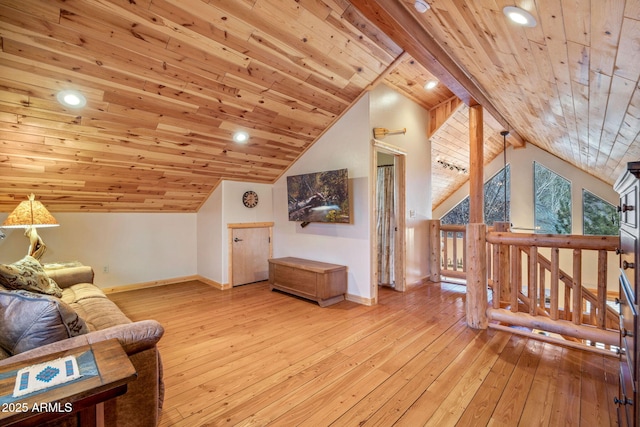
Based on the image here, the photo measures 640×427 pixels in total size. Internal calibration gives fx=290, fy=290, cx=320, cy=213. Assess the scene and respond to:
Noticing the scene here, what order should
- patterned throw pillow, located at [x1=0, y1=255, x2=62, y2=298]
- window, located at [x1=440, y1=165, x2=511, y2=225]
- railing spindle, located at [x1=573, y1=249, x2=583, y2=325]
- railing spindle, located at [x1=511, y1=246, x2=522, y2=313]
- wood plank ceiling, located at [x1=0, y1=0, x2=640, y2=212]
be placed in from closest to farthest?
1. wood plank ceiling, located at [x1=0, y1=0, x2=640, y2=212]
2. patterned throw pillow, located at [x1=0, y1=255, x2=62, y2=298]
3. railing spindle, located at [x1=573, y1=249, x2=583, y2=325]
4. railing spindle, located at [x1=511, y1=246, x2=522, y2=313]
5. window, located at [x1=440, y1=165, x2=511, y2=225]

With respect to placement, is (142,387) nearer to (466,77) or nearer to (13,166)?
(13,166)

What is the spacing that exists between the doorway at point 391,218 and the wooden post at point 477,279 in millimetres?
1347

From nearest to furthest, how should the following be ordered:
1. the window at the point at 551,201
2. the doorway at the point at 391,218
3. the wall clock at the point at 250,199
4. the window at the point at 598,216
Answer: the doorway at the point at 391,218 < the wall clock at the point at 250,199 < the window at the point at 598,216 < the window at the point at 551,201

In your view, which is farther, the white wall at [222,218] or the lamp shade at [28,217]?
the white wall at [222,218]

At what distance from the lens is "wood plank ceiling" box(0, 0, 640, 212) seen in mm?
1694

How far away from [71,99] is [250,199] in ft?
8.93

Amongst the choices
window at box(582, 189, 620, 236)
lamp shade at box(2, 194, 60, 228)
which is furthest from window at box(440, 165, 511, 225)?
lamp shade at box(2, 194, 60, 228)

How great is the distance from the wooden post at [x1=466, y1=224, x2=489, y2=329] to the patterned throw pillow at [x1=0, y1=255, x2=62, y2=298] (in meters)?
3.95

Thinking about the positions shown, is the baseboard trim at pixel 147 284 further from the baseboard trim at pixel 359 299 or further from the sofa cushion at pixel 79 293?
the baseboard trim at pixel 359 299

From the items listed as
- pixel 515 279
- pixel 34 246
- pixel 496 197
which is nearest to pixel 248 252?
pixel 34 246

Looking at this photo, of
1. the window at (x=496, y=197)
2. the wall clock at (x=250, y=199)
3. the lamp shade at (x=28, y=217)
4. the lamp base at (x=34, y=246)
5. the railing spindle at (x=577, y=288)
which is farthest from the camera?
the window at (x=496, y=197)

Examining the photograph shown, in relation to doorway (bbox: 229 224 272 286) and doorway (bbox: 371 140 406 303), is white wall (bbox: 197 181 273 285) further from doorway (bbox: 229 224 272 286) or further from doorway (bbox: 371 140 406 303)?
doorway (bbox: 371 140 406 303)

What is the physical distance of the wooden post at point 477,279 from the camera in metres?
3.07

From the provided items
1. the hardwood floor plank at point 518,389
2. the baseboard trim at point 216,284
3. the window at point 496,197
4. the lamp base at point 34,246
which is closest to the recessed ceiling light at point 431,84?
the hardwood floor plank at point 518,389
